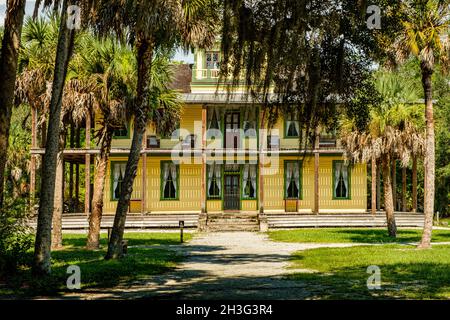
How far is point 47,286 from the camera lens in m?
10.1

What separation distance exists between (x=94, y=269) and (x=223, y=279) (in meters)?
2.67

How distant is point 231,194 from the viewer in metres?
32.9

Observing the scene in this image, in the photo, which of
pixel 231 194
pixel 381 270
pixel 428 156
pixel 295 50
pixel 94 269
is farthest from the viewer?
pixel 231 194

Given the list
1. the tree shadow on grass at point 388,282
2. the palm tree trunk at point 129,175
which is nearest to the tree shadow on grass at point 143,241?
the palm tree trunk at point 129,175

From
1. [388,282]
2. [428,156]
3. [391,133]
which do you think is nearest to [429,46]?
[428,156]

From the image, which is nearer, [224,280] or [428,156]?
[224,280]

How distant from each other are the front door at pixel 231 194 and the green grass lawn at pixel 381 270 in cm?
1516

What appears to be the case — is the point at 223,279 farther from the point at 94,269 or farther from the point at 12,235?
the point at 12,235

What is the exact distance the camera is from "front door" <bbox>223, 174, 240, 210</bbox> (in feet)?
108

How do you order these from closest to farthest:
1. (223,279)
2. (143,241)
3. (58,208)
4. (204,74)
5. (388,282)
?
1. (388,282)
2. (223,279)
3. (58,208)
4. (143,241)
5. (204,74)

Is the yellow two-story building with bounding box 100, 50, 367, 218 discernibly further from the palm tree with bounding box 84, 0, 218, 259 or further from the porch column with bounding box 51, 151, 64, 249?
the palm tree with bounding box 84, 0, 218, 259

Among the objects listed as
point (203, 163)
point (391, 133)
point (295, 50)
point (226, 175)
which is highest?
point (391, 133)

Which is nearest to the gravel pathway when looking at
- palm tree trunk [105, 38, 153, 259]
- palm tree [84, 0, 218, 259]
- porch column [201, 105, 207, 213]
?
palm tree trunk [105, 38, 153, 259]

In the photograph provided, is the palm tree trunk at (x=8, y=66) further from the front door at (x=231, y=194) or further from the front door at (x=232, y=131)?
the front door at (x=231, y=194)
